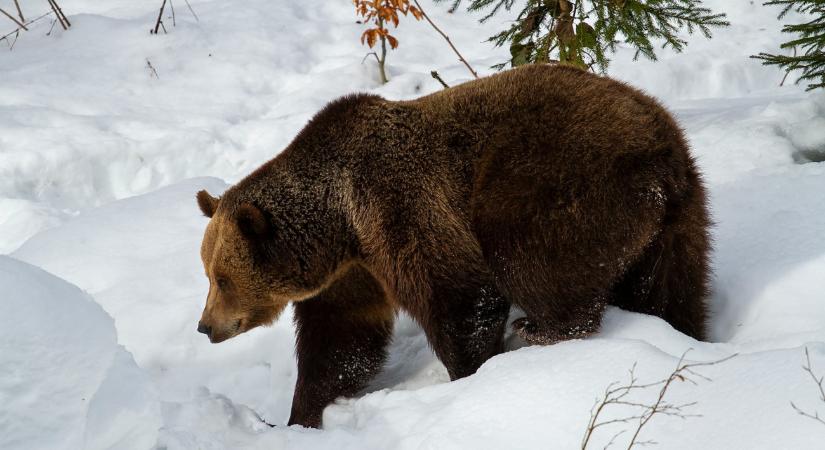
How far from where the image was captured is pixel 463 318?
3223mm

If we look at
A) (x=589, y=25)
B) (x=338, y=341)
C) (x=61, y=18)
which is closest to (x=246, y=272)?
(x=338, y=341)

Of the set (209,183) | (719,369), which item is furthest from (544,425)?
(209,183)

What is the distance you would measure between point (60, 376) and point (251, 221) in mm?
1102

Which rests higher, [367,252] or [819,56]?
[819,56]

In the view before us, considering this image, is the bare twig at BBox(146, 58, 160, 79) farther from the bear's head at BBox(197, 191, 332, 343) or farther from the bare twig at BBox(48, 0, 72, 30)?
the bear's head at BBox(197, 191, 332, 343)

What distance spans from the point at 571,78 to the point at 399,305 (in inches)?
51.6

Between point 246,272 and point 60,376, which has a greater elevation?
point 60,376

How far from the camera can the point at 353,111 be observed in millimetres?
3549

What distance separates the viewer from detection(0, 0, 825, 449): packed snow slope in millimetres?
2400

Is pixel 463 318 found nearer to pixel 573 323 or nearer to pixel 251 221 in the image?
pixel 573 323

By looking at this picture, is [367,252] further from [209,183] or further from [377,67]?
[377,67]

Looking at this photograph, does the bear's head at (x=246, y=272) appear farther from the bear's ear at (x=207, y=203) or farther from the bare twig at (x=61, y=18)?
the bare twig at (x=61, y=18)

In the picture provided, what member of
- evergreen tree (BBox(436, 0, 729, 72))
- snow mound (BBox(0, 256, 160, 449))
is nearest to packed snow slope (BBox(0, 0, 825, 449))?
snow mound (BBox(0, 256, 160, 449))

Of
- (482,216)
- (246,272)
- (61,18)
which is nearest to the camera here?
(482,216)
